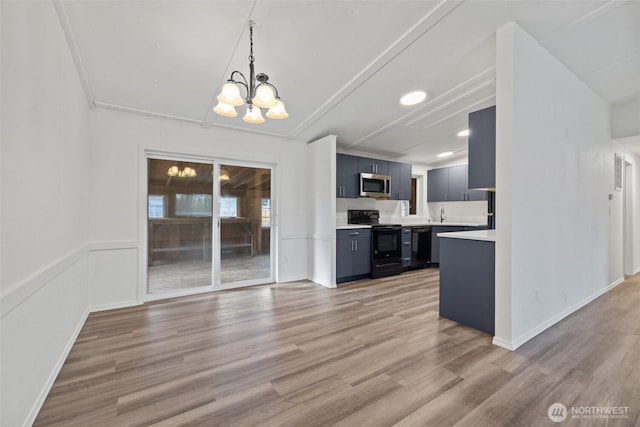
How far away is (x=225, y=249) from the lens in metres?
4.13

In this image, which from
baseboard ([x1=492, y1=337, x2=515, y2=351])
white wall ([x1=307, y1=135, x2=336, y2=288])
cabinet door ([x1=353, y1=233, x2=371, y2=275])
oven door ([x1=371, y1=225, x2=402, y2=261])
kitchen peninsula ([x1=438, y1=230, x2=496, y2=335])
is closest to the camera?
baseboard ([x1=492, y1=337, x2=515, y2=351])

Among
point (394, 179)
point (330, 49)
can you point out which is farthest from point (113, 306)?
point (394, 179)

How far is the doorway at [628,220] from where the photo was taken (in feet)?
15.2

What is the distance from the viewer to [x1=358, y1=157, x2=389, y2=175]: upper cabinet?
16.7 ft

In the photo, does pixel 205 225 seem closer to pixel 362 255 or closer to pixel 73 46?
pixel 73 46

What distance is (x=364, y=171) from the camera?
511 cm

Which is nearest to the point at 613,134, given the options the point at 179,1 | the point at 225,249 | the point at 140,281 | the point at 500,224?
the point at 500,224

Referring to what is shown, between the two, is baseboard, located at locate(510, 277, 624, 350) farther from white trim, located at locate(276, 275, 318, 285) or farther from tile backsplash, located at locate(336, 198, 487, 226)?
white trim, located at locate(276, 275, 318, 285)

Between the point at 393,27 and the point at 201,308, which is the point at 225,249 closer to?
the point at 201,308

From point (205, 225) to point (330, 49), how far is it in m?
2.88

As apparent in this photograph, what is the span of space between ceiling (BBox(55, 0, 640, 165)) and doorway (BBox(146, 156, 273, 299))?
0.82 m

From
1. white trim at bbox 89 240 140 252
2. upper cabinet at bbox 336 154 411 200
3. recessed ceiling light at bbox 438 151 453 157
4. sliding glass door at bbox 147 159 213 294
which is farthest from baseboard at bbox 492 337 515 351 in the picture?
recessed ceiling light at bbox 438 151 453 157

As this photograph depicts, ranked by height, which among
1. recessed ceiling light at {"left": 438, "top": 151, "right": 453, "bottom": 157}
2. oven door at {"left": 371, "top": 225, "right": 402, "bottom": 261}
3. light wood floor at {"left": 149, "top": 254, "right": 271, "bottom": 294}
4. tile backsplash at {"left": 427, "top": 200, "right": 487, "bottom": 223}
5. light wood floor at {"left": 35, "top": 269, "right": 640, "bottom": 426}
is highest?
recessed ceiling light at {"left": 438, "top": 151, "right": 453, "bottom": 157}

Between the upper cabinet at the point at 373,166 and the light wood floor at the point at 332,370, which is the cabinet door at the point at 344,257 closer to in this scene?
the light wood floor at the point at 332,370
